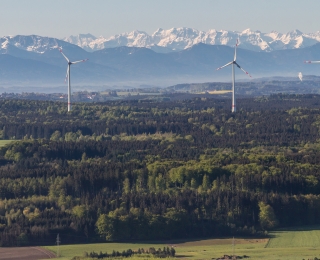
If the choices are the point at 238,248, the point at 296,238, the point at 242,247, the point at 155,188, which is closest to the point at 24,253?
the point at 238,248

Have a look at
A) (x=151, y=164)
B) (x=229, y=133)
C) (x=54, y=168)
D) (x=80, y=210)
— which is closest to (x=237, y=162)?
(x=151, y=164)

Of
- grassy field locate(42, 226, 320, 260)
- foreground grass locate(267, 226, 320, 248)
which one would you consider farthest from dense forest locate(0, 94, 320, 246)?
grassy field locate(42, 226, 320, 260)

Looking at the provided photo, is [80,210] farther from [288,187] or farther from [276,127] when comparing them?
[276,127]

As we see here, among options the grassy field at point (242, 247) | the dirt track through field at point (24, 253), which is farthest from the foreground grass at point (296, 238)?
the dirt track through field at point (24, 253)

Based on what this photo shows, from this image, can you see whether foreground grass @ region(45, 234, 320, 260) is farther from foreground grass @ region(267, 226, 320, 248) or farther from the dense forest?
the dense forest

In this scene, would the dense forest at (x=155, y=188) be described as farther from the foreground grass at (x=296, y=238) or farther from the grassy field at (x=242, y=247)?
the grassy field at (x=242, y=247)
